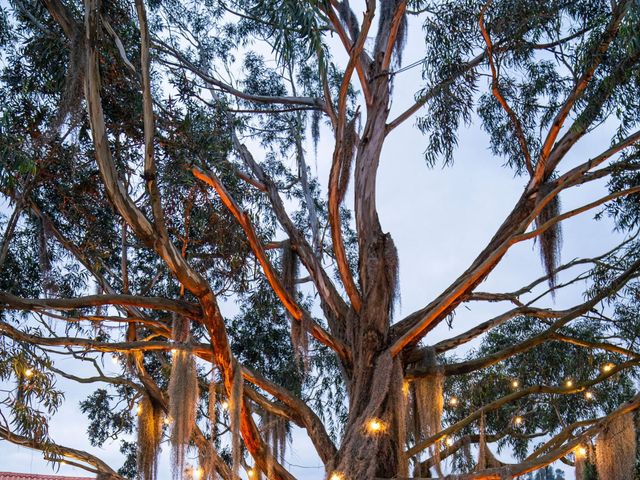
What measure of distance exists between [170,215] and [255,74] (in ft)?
11.6

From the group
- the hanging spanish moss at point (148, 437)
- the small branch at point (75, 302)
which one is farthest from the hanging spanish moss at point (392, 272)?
the hanging spanish moss at point (148, 437)

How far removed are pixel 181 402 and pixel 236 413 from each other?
1.45ft

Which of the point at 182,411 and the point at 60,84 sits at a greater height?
the point at 60,84

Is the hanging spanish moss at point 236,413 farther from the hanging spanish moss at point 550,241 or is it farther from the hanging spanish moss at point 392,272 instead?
the hanging spanish moss at point 550,241

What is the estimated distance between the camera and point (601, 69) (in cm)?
657

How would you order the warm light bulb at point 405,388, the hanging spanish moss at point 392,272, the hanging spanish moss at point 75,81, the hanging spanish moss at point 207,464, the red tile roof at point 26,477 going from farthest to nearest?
the red tile roof at point 26,477 < the hanging spanish moss at point 392,272 < the warm light bulb at point 405,388 < the hanging spanish moss at point 207,464 < the hanging spanish moss at point 75,81

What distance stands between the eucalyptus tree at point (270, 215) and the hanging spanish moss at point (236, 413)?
0.04 feet

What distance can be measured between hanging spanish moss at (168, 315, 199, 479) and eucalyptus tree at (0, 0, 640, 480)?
1 centimetres

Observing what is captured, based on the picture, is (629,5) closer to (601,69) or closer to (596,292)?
(601,69)

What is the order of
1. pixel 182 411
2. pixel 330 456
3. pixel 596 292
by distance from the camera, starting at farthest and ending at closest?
pixel 596 292
pixel 330 456
pixel 182 411

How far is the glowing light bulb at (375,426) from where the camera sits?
5.97 meters

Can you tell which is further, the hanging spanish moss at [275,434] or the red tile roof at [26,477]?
the red tile roof at [26,477]

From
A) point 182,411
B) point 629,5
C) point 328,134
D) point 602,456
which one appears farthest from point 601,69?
point 182,411

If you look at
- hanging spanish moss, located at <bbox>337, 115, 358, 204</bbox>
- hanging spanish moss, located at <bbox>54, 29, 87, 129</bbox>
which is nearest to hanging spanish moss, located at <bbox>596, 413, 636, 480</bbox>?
hanging spanish moss, located at <bbox>337, 115, 358, 204</bbox>
